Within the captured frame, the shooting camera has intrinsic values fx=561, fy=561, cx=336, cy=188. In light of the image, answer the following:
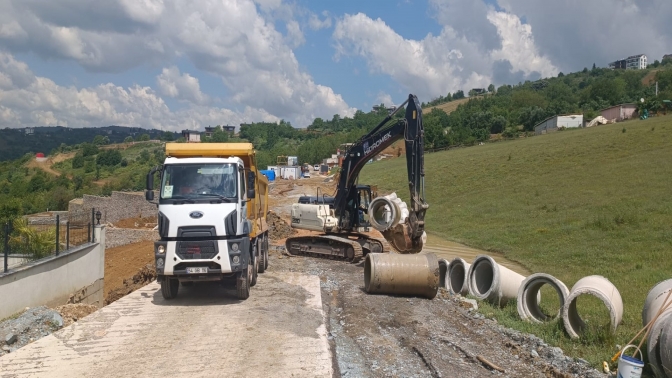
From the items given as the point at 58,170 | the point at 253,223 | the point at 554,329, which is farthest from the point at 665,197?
the point at 58,170

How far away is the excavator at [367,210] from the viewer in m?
16.5

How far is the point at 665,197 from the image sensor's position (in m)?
27.3

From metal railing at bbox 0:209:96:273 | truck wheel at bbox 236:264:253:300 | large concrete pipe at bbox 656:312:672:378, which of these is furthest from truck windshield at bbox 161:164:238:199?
large concrete pipe at bbox 656:312:672:378

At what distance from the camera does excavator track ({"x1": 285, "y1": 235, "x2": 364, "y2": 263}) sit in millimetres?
19641

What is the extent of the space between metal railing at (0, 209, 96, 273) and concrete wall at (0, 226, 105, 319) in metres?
0.24

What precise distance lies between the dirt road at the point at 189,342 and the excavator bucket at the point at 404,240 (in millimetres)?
4478

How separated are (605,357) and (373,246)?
11251mm

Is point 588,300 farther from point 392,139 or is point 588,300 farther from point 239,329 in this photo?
point 239,329

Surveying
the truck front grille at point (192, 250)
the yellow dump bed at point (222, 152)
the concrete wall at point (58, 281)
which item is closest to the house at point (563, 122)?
the concrete wall at point (58, 281)

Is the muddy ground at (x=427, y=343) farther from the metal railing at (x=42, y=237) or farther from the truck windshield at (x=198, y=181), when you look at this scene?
the metal railing at (x=42, y=237)

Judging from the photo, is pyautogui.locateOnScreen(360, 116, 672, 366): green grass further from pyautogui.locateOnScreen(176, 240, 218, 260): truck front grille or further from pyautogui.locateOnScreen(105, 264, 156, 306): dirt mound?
pyautogui.locateOnScreen(105, 264, 156, 306): dirt mound

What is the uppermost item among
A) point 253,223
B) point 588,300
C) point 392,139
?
point 392,139

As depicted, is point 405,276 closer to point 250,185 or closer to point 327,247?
point 250,185

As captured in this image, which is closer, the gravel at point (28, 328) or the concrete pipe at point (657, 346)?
the concrete pipe at point (657, 346)
